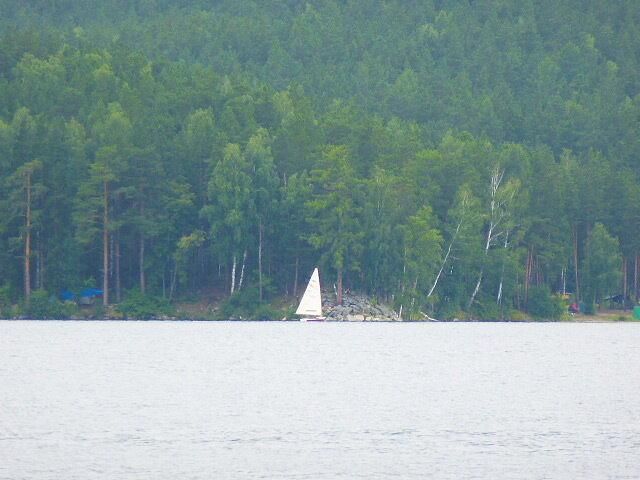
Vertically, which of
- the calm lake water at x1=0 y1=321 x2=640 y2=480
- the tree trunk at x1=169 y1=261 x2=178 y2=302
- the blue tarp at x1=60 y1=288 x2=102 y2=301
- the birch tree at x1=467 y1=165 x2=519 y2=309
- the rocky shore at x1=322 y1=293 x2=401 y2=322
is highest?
the birch tree at x1=467 y1=165 x2=519 y2=309

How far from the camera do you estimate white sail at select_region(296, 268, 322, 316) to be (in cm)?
9912

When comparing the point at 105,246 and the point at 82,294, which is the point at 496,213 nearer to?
the point at 105,246

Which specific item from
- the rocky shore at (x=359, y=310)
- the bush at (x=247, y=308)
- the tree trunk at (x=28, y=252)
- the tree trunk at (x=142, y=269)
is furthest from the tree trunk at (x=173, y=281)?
the rocky shore at (x=359, y=310)

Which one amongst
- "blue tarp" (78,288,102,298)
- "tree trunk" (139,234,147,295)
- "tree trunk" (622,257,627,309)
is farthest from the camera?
"tree trunk" (622,257,627,309)

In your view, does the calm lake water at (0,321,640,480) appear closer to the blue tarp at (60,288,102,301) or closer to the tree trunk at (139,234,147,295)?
the blue tarp at (60,288,102,301)

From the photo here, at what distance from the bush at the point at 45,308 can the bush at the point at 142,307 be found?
3.65m

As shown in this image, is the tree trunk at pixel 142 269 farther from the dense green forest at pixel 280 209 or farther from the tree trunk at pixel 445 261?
the tree trunk at pixel 445 261

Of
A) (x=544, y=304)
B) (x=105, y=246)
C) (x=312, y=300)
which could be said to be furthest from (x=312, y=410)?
(x=544, y=304)

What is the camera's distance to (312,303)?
100312 millimetres

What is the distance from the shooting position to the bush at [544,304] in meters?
113

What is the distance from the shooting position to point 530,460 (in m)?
33.8

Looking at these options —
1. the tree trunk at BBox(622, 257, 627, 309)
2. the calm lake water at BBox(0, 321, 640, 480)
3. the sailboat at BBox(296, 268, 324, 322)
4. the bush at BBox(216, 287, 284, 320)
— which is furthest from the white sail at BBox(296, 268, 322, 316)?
the tree trunk at BBox(622, 257, 627, 309)

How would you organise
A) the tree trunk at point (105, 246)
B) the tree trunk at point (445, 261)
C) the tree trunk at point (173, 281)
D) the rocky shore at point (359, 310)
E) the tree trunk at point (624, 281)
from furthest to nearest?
1. the tree trunk at point (624, 281)
2. the tree trunk at point (445, 261)
3. the tree trunk at point (173, 281)
4. the rocky shore at point (359, 310)
5. the tree trunk at point (105, 246)

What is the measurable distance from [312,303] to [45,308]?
1881 cm
